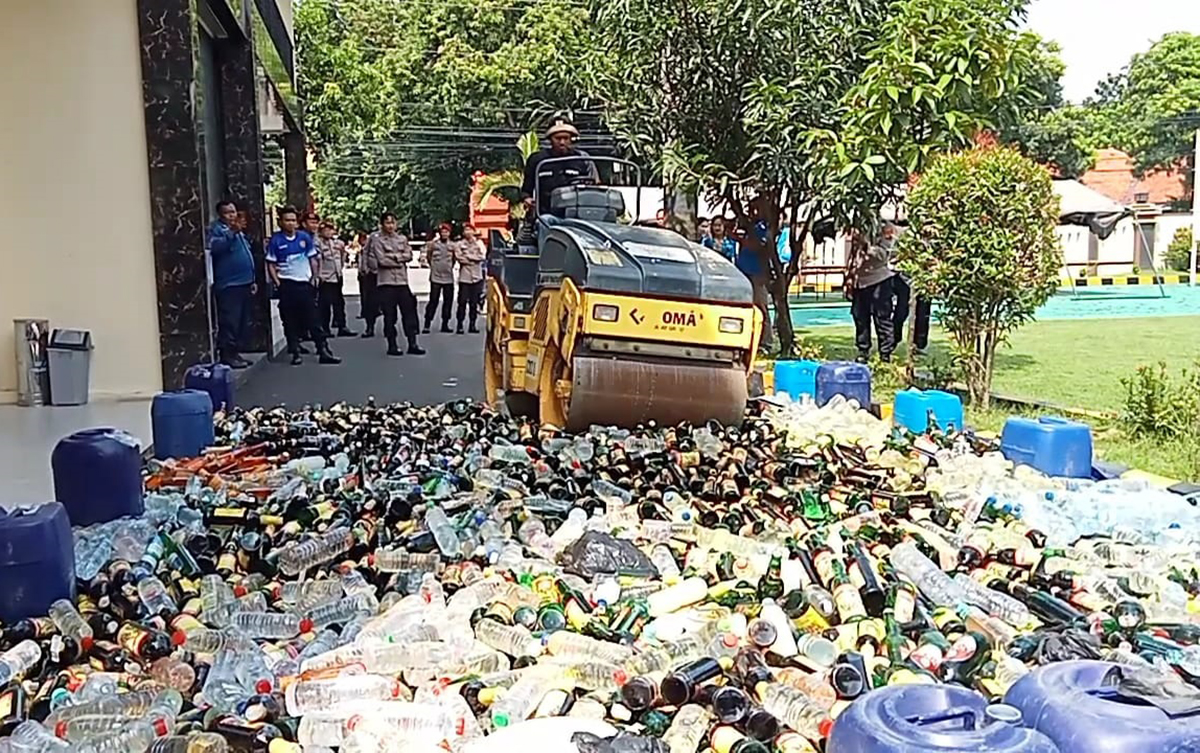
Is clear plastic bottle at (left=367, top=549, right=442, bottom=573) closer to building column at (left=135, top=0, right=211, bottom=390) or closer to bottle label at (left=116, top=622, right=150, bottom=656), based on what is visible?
bottle label at (left=116, top=622, right=150, bottom=656)

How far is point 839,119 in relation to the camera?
10.7 m

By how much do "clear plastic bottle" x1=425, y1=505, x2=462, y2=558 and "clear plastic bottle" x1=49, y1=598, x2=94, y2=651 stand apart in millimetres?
1264

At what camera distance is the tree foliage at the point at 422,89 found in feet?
105

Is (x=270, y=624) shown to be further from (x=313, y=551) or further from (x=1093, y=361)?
(x=1093, y=361)

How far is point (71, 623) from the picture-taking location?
11.8 ft

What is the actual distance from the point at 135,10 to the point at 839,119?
6.08m

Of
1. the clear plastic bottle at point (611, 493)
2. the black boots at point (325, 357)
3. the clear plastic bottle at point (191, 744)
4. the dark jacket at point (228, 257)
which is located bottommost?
the clear plastic bottle at point (191, 744)

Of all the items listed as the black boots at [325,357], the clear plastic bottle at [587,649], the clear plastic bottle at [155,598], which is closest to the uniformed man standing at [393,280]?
the black boots at [325,357]

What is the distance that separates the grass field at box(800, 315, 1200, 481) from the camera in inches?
272

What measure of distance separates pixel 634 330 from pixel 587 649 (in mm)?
3227

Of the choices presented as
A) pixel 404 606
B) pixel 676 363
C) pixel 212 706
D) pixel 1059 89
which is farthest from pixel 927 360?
pixel 1059 89

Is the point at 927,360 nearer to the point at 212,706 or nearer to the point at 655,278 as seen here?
the point at 655,278

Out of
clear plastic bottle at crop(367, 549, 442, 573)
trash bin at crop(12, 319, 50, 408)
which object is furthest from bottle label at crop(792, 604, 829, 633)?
trash bin at crop(12, 319, 50, 408)

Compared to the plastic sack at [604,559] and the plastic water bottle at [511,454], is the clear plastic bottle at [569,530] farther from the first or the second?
the plastic water bottle at [511,454]
